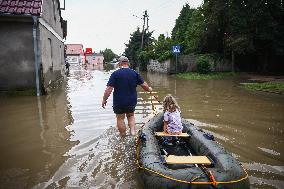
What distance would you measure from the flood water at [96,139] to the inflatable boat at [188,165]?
55 centimetres

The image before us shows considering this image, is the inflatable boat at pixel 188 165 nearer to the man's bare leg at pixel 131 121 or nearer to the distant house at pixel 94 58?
the man's bare leg at pixel 131 121

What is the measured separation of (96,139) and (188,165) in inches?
125

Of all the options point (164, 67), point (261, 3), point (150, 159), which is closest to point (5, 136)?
point (150, 159)

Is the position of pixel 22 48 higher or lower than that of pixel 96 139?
higher

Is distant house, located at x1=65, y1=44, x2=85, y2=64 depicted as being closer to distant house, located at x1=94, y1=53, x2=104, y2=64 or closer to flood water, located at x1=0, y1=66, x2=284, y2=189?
distant house, located at x1=94, y1=53, x2=104, y2=64

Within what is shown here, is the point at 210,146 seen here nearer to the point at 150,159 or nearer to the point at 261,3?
the point at 150,159

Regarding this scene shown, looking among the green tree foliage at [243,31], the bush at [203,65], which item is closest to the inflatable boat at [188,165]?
the green tree foliage at [243,31]

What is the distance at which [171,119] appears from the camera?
20.5ft

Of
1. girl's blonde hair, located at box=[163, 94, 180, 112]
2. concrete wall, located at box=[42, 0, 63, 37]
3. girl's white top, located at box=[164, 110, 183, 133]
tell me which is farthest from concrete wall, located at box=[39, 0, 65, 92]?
girl's white top, located at box=[164, 110, 183, 133]

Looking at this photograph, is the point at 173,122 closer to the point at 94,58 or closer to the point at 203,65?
the point at 203,65

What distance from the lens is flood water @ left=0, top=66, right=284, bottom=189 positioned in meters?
5.24

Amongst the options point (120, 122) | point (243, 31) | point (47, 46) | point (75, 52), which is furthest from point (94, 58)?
point (120, 122)

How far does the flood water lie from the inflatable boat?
1.82ft

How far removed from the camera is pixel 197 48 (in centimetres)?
2930
